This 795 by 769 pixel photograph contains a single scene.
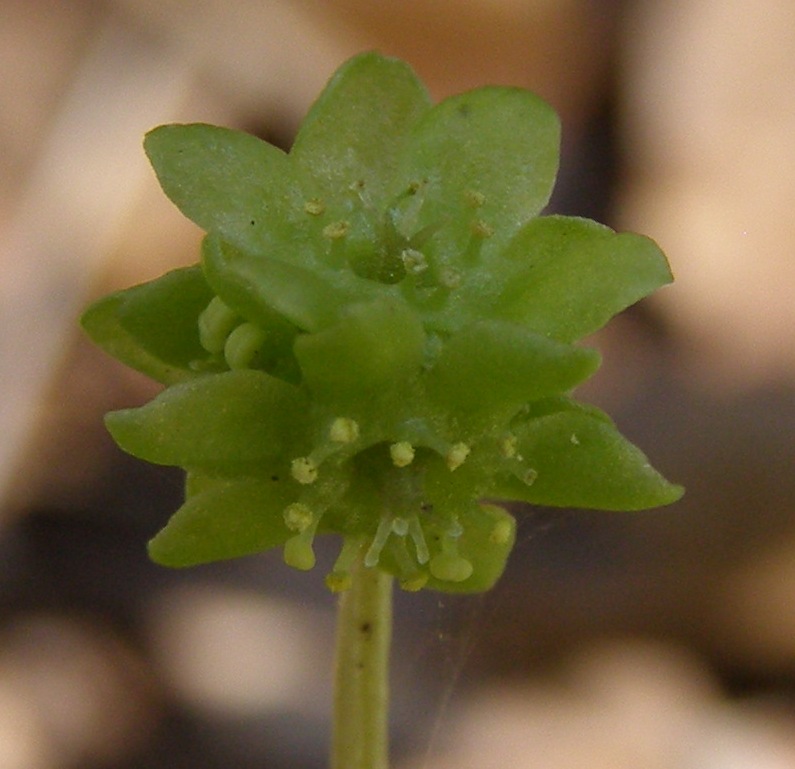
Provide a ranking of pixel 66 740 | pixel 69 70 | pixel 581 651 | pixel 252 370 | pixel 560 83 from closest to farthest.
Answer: pixel 252 370
pixel 66 740
pixel 581 651
pixel 69 70
pixel 560 83

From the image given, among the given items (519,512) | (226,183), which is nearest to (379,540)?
(226,183)

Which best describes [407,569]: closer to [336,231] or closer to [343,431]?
[343,431]

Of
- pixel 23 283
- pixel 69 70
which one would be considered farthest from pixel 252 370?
pixel 69 70

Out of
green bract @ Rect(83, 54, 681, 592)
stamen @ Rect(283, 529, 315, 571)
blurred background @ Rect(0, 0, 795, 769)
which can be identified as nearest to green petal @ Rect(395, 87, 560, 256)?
green bract @ Rect(83, 54, 681, 592)

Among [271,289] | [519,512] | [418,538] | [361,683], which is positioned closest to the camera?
[271,289]

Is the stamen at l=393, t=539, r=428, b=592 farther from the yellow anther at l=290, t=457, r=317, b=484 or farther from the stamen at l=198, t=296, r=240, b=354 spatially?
the stamen at l=198, t=296, r=240, b=354

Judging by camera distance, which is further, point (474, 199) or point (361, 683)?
point (361, 683)

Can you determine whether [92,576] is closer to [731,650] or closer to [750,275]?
[731,650]
